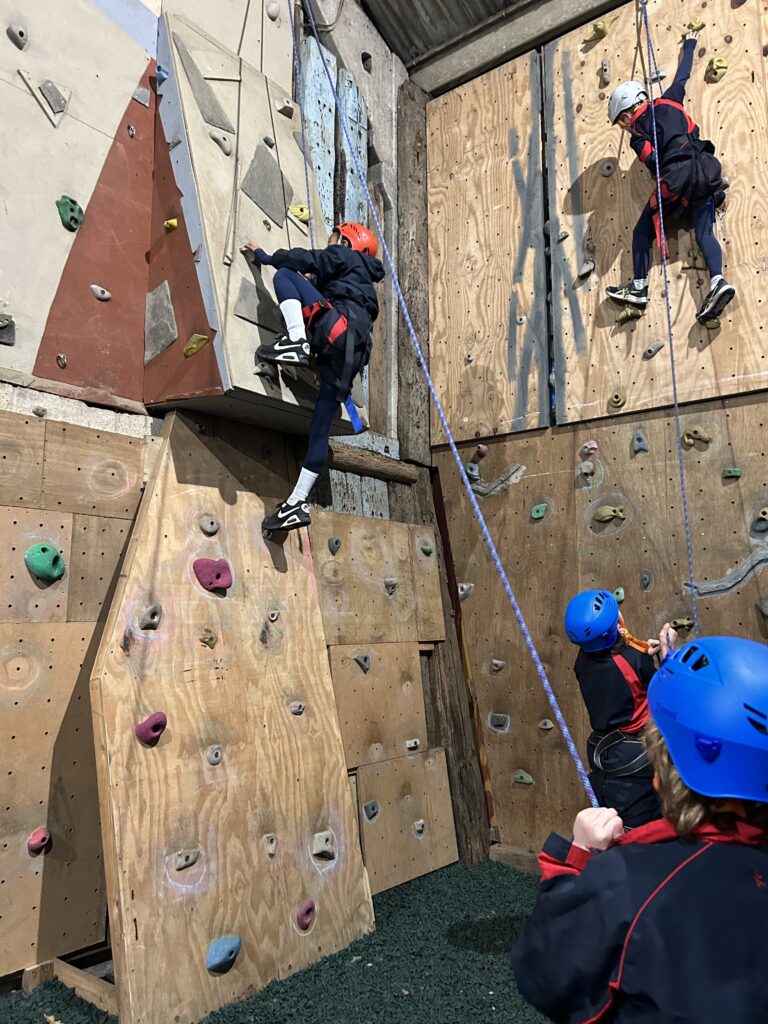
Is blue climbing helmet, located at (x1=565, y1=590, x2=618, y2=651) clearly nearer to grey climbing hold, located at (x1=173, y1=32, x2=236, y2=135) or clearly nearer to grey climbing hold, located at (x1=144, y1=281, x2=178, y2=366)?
grey climbing hold, located at (x1=144, y1=281, x2=178, y2=366)

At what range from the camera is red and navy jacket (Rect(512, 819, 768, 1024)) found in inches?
35.9

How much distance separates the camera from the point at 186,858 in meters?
2.53

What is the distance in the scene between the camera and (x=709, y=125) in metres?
3.98

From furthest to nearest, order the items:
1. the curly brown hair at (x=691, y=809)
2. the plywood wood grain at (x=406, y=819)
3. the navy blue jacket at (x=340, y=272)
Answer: the plywood wood grain at (x=406, y=819)
the navy blue jacket at (x=340, y=272)
the curly brown hair at (x=691, y=809)

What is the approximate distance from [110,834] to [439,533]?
2.66 metres

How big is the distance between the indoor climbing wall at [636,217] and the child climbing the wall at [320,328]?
1.46 m

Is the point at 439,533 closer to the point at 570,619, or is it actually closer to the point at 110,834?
the point at 570,619

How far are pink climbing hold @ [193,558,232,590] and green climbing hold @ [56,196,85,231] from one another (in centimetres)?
136

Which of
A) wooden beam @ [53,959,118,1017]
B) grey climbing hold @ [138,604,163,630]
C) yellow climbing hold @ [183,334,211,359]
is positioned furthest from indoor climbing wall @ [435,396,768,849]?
wooden beam @ [53,959,118,1017]

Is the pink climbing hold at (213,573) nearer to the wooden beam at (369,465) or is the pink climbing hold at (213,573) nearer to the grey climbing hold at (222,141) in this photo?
the wooden beam at (369,465)

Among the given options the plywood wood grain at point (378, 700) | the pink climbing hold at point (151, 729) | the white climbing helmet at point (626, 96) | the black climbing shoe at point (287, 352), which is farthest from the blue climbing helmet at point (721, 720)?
the white climbing helmet at point (626, 96)

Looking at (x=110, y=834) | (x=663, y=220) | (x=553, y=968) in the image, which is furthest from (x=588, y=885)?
(x=663, y=220)

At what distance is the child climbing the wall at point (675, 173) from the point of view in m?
3.77

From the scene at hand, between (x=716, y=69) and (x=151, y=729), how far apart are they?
13.5 ft
